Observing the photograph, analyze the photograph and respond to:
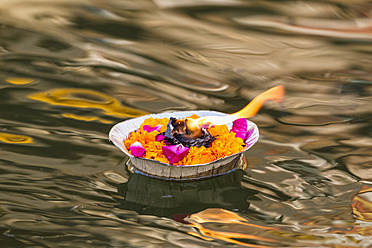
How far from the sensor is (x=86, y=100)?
7.43 ft

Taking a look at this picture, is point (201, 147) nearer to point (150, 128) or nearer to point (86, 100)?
point (150, 128)

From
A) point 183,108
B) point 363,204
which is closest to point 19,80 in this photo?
point 183,108

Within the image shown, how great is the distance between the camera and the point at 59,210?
1613mm

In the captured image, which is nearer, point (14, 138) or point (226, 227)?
point (226, 227)

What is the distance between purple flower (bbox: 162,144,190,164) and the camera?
1.62 m

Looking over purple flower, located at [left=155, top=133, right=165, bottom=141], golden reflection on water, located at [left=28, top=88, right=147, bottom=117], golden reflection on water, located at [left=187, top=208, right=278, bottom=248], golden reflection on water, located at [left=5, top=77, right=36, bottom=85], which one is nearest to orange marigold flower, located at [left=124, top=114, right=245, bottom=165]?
purple flower, located at [left=155, top=133, right=165, bottom=141]

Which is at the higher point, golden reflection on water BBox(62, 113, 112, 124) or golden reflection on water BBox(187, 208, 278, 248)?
golden reflection on water BBox(62, 113, 112, 124)

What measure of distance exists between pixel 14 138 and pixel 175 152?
0.66 m

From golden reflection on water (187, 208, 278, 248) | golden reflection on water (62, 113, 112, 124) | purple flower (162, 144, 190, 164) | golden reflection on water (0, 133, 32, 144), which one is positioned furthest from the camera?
golden reflection on water (62, 113, 112, 124)

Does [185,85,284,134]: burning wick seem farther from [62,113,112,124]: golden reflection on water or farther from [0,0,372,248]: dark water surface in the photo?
[62,113,112,124]: golden reflection on water

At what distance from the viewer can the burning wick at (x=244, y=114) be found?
1710mm

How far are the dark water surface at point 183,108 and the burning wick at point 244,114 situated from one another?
5 centimetres

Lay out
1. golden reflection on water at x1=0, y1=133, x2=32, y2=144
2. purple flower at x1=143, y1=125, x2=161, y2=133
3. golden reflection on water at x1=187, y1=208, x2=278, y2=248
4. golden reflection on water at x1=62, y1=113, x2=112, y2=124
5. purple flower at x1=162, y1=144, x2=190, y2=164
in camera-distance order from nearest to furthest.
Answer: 1. golden reflection on water at x1=187, y1=208, x2=278, y2=248
2. purple flower at x1=162, y1=144, x2=190, y2=164
3. purple flower at x1=143, y1=125, x2=161, y2=133
4. golden reflection on water at x1=0, y1=133, x2=32, y2=144
5. golden reflection on water at x1=62, y1=113, x2=112, y2=124

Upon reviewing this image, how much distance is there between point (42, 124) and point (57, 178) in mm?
369
